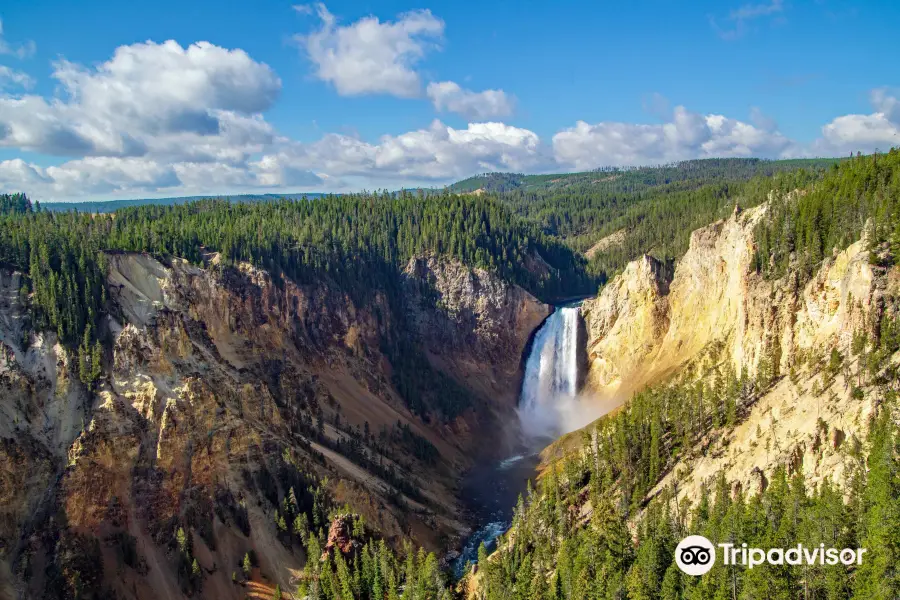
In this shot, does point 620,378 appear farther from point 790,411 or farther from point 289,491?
point 289,491

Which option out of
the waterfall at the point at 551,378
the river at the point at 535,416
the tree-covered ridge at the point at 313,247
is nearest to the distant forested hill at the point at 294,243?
the tree-covered ridge at the point at 313,247

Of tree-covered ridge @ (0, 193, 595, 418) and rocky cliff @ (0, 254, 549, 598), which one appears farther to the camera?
tree-covered ridge @ (0, 193, 595, 418)

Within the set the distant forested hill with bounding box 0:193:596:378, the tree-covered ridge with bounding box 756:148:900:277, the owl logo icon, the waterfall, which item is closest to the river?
the waterfall

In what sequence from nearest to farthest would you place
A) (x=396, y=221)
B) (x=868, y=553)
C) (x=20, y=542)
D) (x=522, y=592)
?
(x=868, y=553) < (x=522, y=592) < (x=20, y=542) < (x=396, y=221)

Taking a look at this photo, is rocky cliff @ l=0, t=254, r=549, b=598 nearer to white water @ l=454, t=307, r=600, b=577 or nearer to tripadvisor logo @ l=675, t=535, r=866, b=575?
white water @ l=454, t=307, r=600, b=577

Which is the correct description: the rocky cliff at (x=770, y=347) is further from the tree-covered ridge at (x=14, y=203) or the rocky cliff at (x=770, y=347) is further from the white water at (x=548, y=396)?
the tree-covered ridge at (x=14, y=203)

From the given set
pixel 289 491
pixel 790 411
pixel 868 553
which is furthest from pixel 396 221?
pixel 868 553
